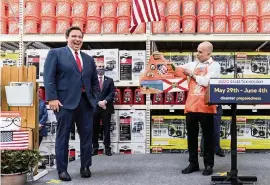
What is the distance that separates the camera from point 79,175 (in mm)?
4125

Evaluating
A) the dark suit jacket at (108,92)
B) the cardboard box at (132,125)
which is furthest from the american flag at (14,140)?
the cardboard box at (132,125)

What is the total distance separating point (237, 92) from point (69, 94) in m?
1.66

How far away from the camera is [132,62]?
6094mm

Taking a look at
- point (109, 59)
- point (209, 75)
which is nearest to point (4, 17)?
point (109, 59)

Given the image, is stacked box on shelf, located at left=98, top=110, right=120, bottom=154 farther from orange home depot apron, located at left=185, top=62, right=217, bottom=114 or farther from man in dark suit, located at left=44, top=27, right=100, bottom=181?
orange home depot apron, located at left=185, top=62, right=217, bottom=114

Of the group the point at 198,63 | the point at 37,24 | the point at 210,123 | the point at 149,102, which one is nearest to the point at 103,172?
the point at 210,123

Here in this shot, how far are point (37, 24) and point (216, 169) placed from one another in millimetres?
3680

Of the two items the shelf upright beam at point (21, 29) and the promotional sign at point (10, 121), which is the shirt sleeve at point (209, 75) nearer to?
the promotional sign at point (10, 121)

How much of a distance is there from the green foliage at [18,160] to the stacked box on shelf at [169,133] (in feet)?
8.57

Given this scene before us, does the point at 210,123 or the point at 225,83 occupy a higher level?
the point at 225,83

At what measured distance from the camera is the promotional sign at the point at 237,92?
3287mm

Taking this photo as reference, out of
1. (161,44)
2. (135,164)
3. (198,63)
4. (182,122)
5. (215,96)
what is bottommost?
Answer: (135,164)

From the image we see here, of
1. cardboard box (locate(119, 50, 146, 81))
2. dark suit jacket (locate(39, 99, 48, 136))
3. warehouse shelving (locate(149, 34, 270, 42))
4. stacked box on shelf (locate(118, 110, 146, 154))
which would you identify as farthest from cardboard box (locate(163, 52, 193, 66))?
dark suit jacket (locate(39, 99, 48, 136))

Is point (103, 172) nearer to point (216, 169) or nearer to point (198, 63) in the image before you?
point (216, 169)
